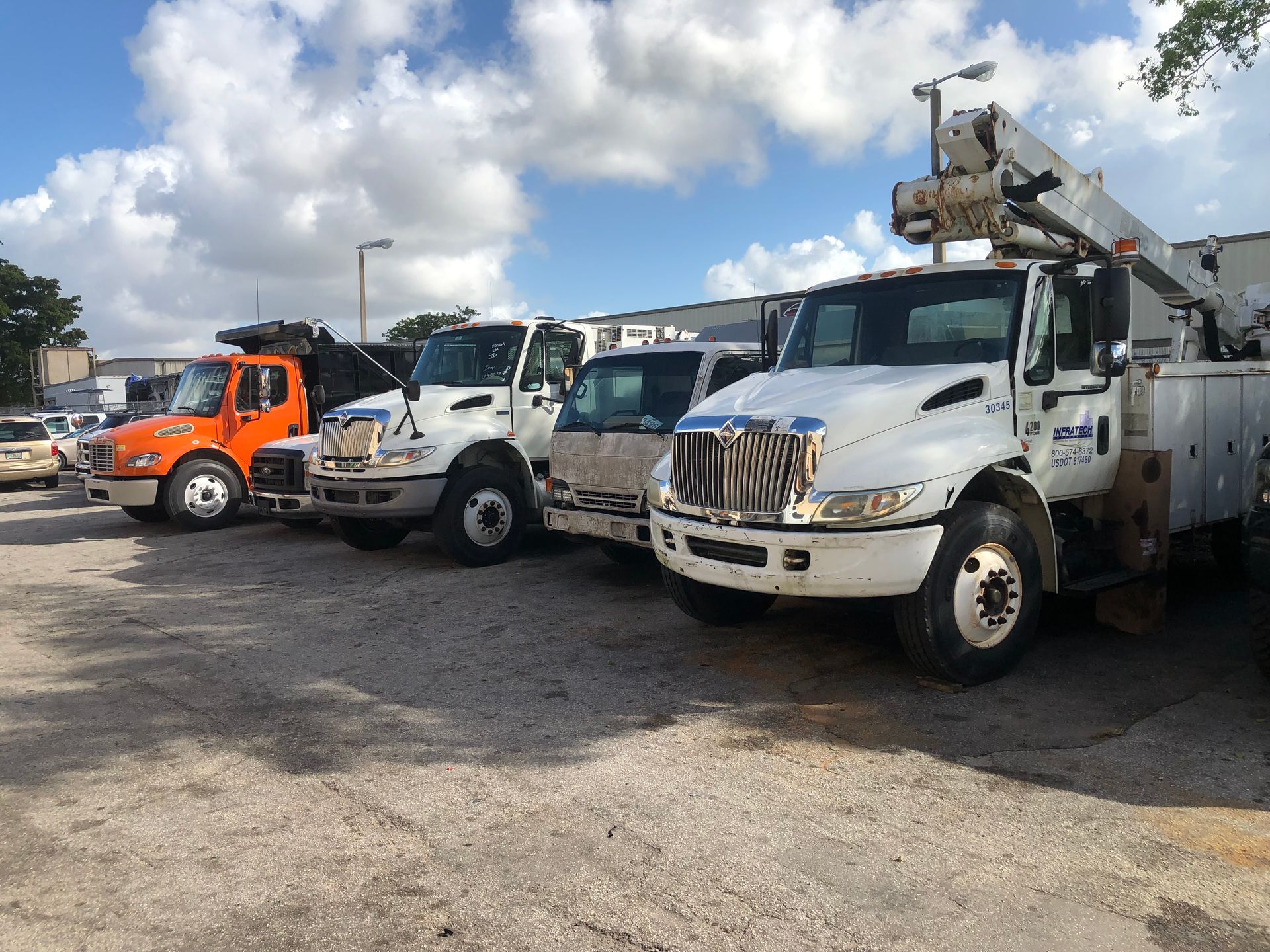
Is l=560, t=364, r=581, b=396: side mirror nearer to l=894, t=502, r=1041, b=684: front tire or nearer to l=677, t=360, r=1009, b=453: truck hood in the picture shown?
l=677, t=360, r=1009, b=453: truck hood

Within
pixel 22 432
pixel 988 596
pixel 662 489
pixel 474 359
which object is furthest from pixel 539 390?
pixel 22 432

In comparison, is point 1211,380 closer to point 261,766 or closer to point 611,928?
point 611,928

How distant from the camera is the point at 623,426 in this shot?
8.79m

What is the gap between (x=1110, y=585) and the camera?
20.9ft

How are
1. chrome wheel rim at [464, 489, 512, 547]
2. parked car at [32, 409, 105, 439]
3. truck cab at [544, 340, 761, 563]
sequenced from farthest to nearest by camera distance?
parked car at [32, 409, 105, 439], chrome wheel rim at [464, 489, 512, 547], truck cab at [544, 340, 761, 563]

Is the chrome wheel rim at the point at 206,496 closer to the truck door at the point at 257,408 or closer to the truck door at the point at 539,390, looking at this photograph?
the truck door at the point at 257,408

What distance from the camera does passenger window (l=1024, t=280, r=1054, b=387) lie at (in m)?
6.21

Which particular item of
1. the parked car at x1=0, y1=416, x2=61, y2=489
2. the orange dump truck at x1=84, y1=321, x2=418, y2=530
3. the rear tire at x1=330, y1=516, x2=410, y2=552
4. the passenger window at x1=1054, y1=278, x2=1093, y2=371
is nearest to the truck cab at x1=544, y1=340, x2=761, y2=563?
the rear tire at x1=330, y1=516, x2=410, y2=552

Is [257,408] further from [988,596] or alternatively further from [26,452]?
[988,596]

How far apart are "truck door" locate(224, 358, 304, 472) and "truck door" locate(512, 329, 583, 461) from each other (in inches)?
220

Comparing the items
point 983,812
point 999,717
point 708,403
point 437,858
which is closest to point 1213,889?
point 983,812

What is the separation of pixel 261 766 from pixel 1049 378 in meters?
5.19

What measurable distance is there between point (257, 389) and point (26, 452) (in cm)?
1069

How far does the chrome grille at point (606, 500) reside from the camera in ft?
27.6
